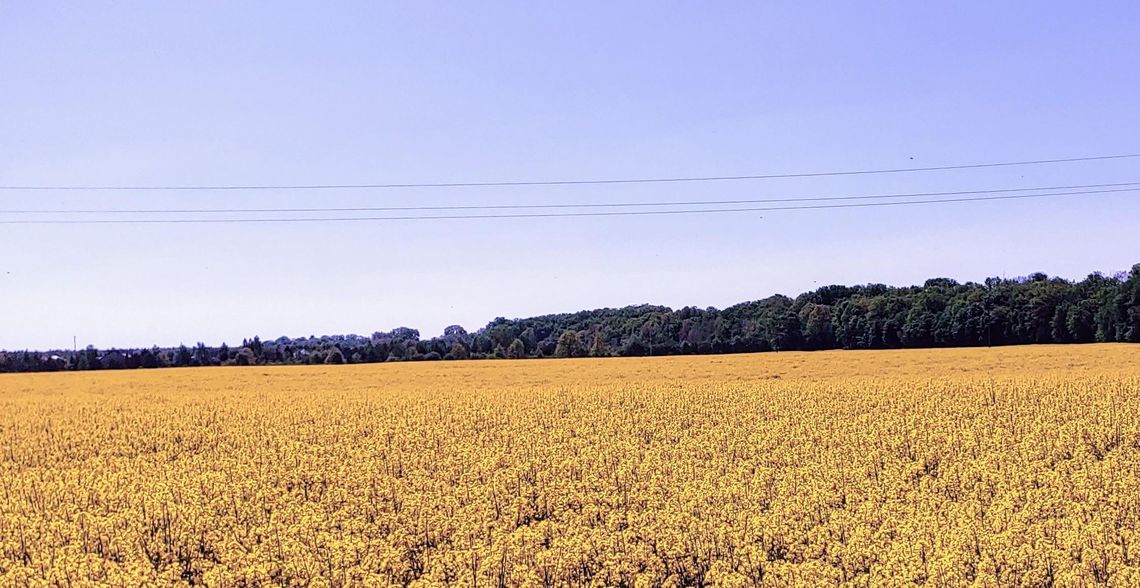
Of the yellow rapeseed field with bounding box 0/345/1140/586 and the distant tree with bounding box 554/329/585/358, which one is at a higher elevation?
the distant tree with bounding box 554/329/585/358

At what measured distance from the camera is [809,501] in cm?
1049

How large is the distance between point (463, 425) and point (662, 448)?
4.55 metres

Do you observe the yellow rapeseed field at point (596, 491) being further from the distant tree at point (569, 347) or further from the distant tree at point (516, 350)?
the distant tree at point (516, 350)

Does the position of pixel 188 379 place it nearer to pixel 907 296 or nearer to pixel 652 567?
pixel 652 567

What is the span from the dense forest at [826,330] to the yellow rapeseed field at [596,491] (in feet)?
132

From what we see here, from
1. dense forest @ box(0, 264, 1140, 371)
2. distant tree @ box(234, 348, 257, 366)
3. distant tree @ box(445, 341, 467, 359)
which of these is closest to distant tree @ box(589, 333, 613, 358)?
dense forest @ box(0, 264, 1140, 371)

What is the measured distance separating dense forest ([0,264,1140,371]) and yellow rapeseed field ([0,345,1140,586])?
4031 centimetres

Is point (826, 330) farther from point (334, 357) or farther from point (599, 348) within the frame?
point (334, 357)

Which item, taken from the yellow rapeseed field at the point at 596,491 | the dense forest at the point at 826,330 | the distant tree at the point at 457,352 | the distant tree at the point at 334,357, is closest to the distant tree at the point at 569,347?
the dense forest at the point at 826,330

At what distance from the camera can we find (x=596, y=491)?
11.5 metres

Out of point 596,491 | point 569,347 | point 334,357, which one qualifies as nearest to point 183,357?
point 334,357

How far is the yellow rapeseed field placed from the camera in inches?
327

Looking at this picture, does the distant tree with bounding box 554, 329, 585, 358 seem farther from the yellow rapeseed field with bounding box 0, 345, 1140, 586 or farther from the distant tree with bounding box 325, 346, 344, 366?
the yellow rapeseed field with bounding box 0, 345, 1140, 586

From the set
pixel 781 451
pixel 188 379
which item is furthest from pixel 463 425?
pixel 188 379
